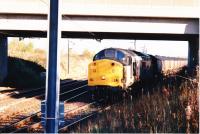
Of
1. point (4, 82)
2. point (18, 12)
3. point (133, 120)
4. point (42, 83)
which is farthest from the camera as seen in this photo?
point (42, 83)

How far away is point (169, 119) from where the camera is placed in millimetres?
11523

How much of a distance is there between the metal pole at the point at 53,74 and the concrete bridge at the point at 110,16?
60.3ft

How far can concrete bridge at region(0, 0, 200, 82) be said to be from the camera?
26.9 m

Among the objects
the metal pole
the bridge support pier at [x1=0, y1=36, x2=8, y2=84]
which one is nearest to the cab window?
the bridge support pier at [x1=0, y1=36, x2=8, y2=84]

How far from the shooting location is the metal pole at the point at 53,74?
27.3 feet

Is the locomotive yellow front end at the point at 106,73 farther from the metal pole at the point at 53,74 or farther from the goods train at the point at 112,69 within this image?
the metal pole at the point at 53,74

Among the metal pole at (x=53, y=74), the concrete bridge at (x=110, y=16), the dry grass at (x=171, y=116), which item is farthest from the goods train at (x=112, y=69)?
the metal pole at (x=53, y=74)

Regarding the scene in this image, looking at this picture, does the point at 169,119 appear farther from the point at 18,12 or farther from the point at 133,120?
the point at 18,12

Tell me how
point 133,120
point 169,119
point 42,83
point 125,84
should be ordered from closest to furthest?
point 169,119, point 133,120, point 125,84, point 42,83

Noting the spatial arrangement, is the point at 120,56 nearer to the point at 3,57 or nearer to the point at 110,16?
the point at 110,16

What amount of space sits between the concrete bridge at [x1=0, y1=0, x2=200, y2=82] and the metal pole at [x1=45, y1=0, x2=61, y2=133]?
1837 cm

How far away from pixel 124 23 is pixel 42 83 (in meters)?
14.4

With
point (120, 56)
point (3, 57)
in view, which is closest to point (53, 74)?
point (120, 56)

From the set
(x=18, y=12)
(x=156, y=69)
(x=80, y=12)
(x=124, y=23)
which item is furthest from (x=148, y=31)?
(x=156, y=69)
